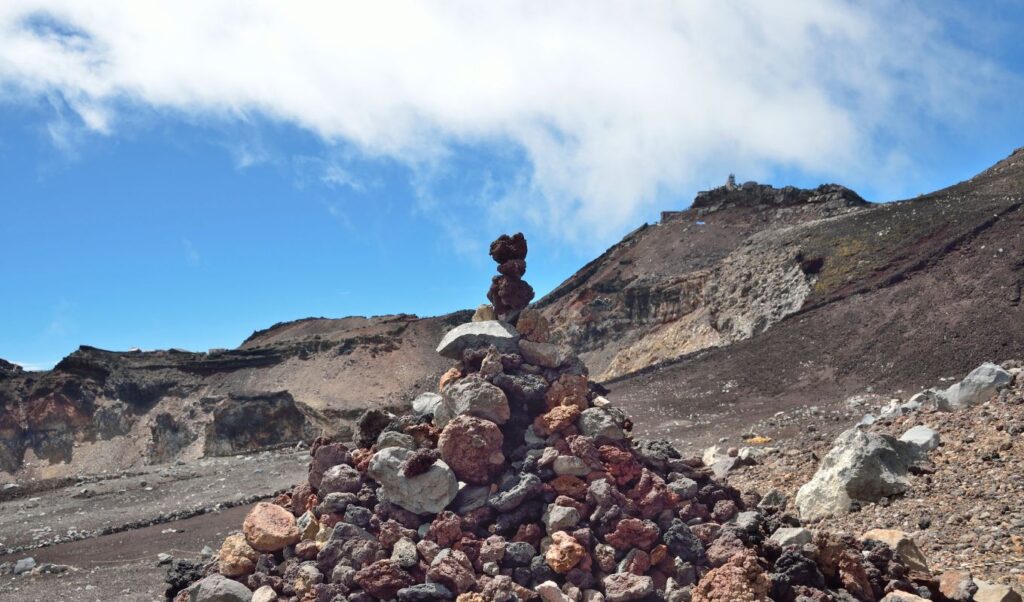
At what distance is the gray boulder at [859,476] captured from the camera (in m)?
11.0

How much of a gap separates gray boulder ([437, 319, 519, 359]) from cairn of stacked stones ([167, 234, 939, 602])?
0.11ft

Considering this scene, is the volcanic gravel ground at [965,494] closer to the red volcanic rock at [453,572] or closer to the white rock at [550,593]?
the white rock at [550,593]

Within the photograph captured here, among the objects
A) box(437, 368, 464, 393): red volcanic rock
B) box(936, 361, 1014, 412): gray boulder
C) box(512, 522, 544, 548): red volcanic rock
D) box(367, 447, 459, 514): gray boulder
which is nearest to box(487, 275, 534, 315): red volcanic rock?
box(437, 368, 464, 393): red volcanic rock

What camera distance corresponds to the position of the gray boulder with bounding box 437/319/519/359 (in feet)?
32.0

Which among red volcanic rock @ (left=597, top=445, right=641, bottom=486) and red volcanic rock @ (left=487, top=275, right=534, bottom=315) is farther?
red volcanic rock @ (left=487, top=275, right=534, bottom=315)

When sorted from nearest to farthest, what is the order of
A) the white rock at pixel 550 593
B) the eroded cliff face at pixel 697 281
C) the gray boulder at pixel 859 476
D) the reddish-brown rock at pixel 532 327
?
the white rock at pixel 550 593, the reddish-brown rock at pixel 532 327, the gray boulder at pixel 859 476, the eroded cliff face at pixel 697 281

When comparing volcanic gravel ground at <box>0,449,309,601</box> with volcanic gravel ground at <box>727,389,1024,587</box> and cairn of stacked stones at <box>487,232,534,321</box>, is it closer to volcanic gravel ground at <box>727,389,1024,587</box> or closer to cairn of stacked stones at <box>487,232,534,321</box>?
cairn of stacked stones at <box>487,232,534,321</box>

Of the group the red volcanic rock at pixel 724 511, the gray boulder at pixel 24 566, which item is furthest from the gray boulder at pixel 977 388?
the gray boulder at pixel 24 566

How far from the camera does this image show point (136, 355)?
168 ft

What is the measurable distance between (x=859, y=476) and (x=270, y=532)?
8245 millimetres

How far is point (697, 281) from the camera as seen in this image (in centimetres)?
4369

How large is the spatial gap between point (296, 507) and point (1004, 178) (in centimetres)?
4023

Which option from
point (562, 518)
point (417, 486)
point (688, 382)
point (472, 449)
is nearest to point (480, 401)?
point (472, 449)

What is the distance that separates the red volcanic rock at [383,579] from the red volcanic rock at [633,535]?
2.04 m
